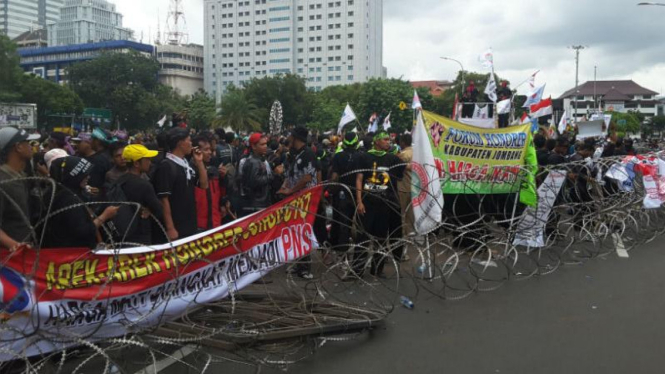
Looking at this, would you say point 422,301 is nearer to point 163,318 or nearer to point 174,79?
point 163,318

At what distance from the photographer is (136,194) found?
18.3 feet

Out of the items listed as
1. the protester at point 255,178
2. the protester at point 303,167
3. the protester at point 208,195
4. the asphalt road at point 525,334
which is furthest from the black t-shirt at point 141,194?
the protester at point 303,167

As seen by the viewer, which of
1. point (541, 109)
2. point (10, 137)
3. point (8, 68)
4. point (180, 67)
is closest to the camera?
point (10, 137)

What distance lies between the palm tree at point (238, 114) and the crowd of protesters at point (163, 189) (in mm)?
73604

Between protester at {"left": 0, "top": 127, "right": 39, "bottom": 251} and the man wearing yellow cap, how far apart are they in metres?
0.89

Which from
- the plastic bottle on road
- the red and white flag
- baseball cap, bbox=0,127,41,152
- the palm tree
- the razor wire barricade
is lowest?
the plastic bottle on road

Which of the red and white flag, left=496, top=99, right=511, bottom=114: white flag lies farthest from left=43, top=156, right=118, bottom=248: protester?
left=496, top=99, right=511, bottom=114: white flag

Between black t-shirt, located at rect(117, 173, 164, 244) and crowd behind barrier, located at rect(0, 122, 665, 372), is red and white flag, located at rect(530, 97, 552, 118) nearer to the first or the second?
crowd behind barrier, located at rect(0, 122, 665, 372)

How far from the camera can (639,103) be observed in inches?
5940

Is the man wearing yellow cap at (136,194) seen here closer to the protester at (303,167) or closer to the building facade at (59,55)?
the protester at (303,167)

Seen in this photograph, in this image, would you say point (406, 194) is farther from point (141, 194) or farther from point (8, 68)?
point (8, 68)

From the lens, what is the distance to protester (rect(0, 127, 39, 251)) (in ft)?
15.2

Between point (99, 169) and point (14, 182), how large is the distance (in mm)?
2367

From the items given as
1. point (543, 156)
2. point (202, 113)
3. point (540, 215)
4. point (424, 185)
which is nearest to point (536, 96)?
point (543, 156)
